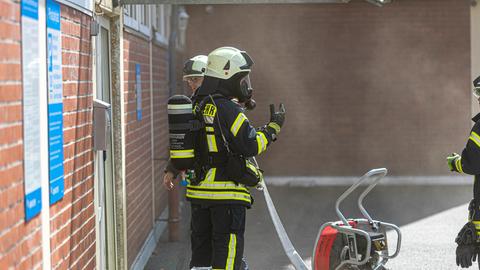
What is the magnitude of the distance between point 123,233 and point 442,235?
15.3 feet

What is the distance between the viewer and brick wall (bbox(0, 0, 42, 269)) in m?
3.37

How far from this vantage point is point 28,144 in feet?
12.5

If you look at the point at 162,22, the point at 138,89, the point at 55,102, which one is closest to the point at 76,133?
the point at 55,102

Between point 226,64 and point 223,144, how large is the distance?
564mm

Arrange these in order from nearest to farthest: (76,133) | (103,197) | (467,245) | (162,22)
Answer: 1. (76,133)
2. (467,245)
3. (103,197)
4. (162,22)

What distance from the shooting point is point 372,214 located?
12070mm

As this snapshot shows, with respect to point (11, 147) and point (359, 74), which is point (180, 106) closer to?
point (11, 147)

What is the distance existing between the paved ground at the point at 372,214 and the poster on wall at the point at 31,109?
4.80 metres

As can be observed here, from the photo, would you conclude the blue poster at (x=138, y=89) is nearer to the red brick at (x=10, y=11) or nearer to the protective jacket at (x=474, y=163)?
the protective jacket at (x=474, y=163)

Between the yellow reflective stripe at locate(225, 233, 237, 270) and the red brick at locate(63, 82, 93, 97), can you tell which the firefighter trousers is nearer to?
the yellow reflective stripe at locate(225, 233, 237, 270)

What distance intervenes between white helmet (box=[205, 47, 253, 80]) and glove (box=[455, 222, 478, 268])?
6.80 feet

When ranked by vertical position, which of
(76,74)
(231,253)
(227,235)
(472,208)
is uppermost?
(76,74)

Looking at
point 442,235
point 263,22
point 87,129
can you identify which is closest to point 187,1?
point 87,129

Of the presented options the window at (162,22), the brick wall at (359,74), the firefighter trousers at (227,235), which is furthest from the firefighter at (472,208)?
the brick wall at (359,74)
